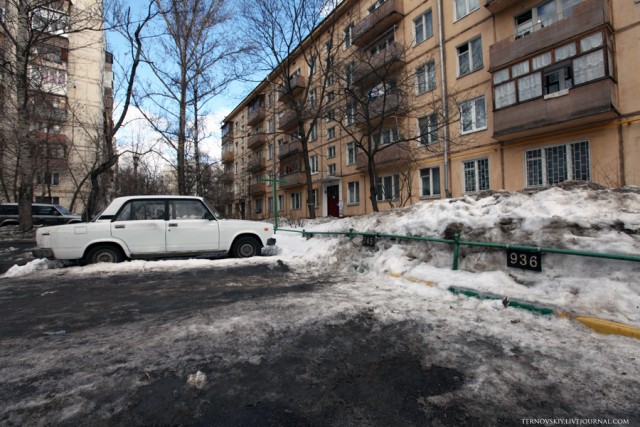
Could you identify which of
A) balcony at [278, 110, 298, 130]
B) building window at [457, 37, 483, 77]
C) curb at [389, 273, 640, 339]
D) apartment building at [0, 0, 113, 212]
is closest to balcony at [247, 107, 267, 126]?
balcony at [278, 110, 298, 130]

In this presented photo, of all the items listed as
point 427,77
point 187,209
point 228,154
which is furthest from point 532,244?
point 228,154

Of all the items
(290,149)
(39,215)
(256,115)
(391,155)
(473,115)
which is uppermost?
(256,115)

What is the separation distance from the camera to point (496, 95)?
1506cm

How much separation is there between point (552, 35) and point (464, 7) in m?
6.34

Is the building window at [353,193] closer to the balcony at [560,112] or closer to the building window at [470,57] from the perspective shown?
the building window at [470,57]

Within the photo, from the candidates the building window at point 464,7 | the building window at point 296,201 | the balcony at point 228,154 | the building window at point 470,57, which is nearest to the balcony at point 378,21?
the building window at point 464,7

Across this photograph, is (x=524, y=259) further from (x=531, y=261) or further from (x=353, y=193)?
(x=353, y=193)

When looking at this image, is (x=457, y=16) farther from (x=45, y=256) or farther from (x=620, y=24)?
(x=45, y=256)

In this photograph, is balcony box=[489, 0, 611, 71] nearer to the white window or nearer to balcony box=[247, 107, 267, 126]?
the white window

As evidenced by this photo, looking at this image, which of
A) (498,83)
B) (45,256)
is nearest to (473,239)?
(45,256)

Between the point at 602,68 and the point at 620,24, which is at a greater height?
the point at 620,24

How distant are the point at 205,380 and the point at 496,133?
1603 cm

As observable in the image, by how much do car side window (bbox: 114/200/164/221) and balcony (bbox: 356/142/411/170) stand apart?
13.1m

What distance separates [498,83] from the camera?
49.0ft
